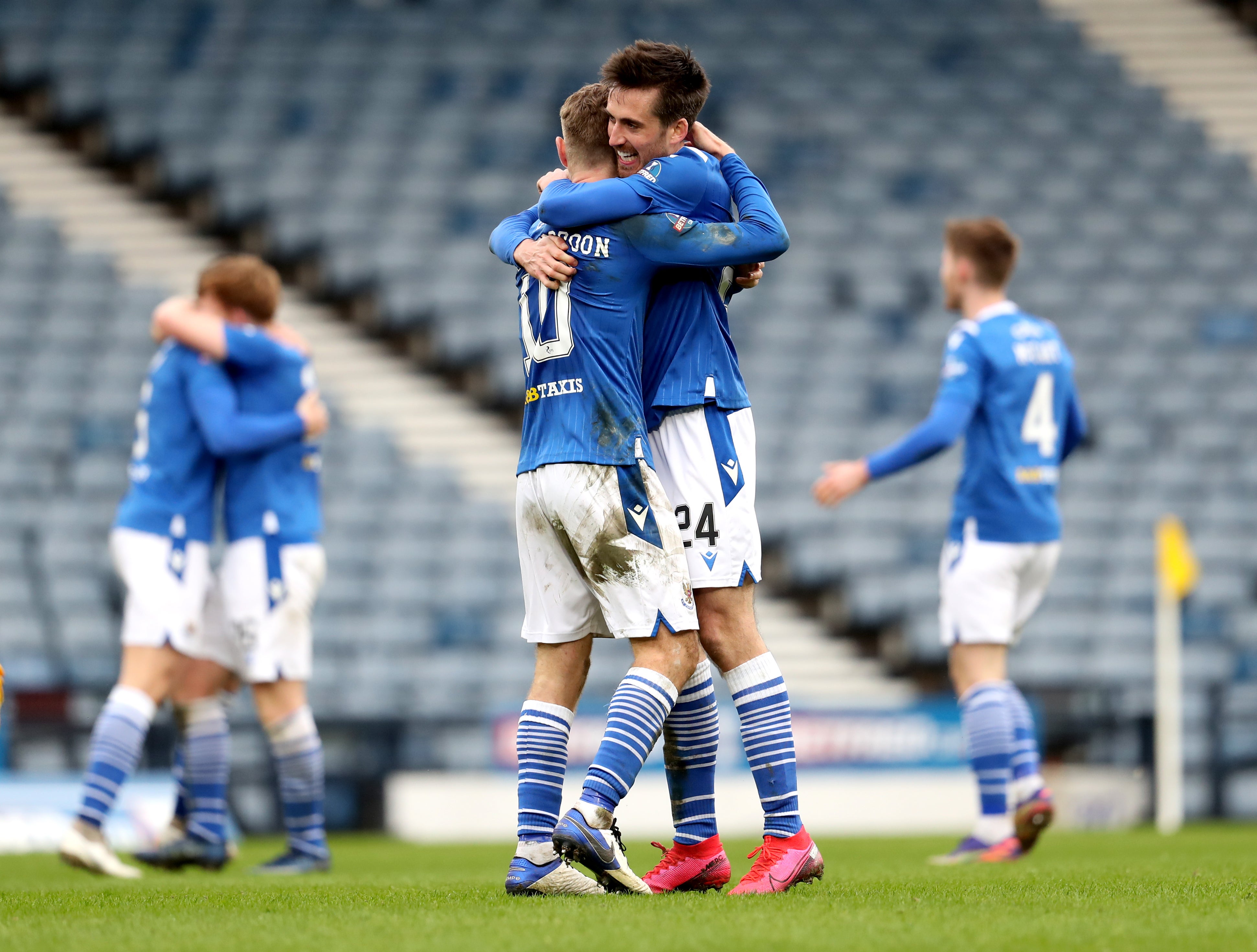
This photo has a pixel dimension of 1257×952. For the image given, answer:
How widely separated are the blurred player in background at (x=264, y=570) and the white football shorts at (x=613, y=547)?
211 centimetres

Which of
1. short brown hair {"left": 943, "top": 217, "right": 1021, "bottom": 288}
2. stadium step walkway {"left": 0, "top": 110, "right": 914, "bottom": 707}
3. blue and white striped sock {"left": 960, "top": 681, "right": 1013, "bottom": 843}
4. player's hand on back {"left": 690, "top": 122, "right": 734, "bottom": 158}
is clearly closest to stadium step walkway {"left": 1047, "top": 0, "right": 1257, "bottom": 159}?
stadium step walkway {"left": 0, "top": 110, "right": 914, "bottom": 707}

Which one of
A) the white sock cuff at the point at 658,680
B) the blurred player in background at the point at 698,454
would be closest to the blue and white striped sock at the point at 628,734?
the white sock cuff at the point at 658,680

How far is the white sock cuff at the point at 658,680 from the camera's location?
377cm

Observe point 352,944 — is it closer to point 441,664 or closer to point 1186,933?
point 1186,933

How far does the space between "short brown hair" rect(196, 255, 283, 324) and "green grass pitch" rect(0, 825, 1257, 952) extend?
2.12m

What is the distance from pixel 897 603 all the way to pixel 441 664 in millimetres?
3518

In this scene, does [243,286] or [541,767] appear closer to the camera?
[541,767]

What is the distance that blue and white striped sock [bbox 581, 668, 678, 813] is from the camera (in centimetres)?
366

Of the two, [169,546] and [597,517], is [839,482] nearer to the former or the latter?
[597,517]

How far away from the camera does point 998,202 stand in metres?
15.9

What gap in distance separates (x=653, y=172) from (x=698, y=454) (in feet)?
2.38

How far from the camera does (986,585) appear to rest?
5.97 metres

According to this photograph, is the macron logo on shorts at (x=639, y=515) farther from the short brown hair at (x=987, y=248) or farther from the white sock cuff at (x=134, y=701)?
the short brown hair at (x=987, y=248)

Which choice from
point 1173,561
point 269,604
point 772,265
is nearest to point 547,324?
point 269,604
